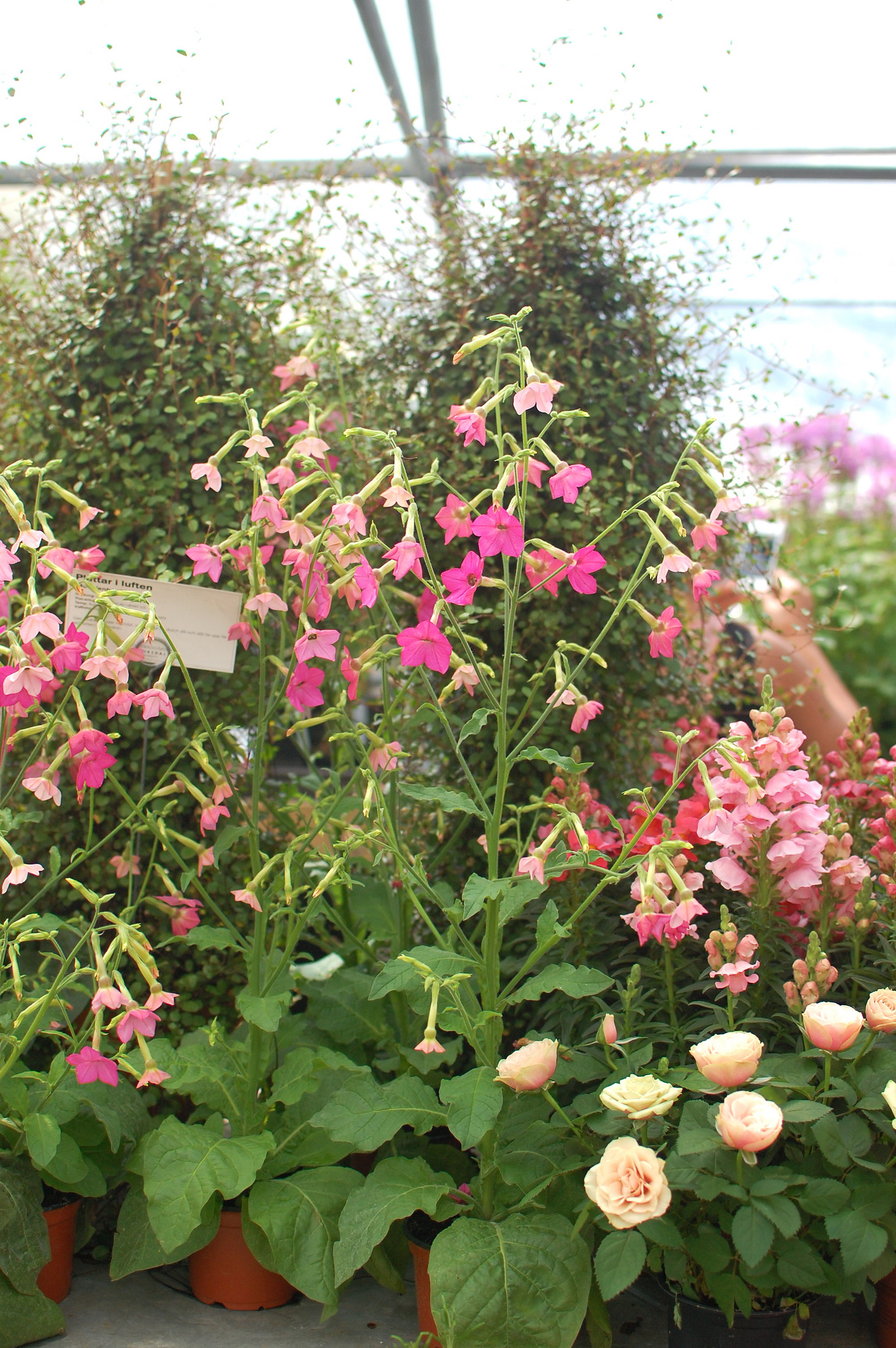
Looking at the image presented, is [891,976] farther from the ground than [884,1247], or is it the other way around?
[891,976]

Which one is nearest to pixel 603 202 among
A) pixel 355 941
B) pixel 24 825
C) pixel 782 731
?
pixel 782 731

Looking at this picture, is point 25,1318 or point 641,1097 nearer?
point 641,1097

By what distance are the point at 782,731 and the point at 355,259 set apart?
146 cm

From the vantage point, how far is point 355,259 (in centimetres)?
230

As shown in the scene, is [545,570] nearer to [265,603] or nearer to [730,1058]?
[265,603]

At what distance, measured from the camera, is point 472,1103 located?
51.9 inches

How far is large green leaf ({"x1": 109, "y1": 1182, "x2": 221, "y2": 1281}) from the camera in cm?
149

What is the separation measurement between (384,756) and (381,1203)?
640 millimetres

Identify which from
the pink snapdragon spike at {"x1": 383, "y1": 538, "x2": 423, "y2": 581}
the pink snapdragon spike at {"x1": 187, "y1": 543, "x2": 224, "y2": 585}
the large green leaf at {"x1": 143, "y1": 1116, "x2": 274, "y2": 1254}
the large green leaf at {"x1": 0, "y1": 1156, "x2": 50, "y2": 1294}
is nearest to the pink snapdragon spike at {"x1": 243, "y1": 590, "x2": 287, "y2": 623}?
the pink snapdragon spike at {"x1": 187, "y1": 543, "x2": 224, "y2": 585}

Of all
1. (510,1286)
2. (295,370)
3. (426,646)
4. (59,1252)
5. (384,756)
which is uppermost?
(295,370)

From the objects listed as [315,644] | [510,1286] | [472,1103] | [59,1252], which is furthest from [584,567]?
[59,1252]

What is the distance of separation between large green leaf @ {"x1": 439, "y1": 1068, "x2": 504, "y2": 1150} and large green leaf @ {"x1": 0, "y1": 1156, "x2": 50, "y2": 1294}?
2.10 feet

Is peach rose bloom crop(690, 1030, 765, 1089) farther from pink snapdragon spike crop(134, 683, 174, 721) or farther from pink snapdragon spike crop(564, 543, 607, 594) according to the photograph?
pink snapdragon spike crop(134, 683, 174, 721)

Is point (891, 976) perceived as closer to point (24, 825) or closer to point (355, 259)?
point (24, 825)
